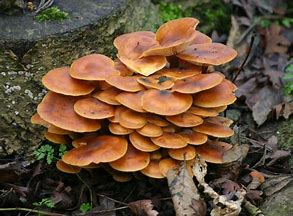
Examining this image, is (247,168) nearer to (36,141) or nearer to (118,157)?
(118,157)

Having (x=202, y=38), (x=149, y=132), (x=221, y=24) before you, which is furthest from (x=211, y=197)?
(x=221, y=24)

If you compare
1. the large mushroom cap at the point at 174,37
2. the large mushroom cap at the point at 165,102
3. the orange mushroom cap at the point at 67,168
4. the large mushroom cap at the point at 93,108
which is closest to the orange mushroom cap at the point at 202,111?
the large mushroom cap at the point at 165,102

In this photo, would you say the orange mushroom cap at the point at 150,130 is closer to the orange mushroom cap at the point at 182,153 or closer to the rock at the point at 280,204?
the orange mushroom cap at the point at 182,153

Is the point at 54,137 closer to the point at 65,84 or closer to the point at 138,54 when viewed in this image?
the point at 65,84

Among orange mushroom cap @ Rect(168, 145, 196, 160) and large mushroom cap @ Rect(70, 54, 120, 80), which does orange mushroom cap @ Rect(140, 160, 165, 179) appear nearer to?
orange mushroom cap @ Rect(168, 145, 196, 160)

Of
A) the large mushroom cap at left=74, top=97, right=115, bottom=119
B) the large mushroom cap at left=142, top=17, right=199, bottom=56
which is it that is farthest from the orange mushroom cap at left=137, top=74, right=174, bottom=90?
the large mushroom cap at left=74, top=97, right=115, bottom=119

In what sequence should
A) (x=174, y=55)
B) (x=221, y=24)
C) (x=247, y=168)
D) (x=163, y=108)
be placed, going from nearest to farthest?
1. (x=163, y=108)
2. (x=174, y=55)
3. (x=247, y=168)
4. (x=221, y=24)
